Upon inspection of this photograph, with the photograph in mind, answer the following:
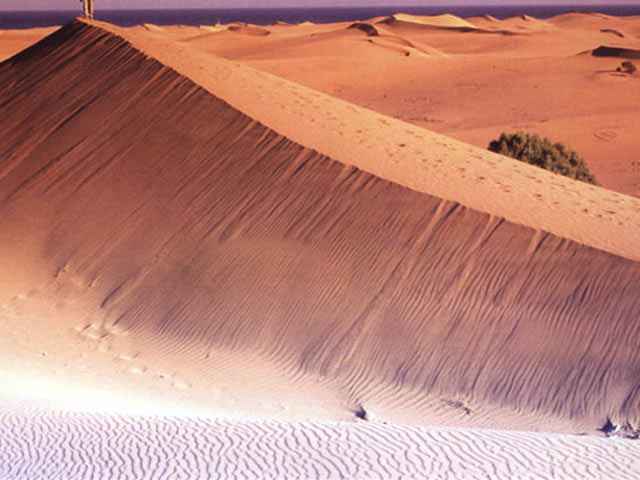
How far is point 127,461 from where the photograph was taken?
5.36 m

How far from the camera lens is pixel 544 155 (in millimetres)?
19016

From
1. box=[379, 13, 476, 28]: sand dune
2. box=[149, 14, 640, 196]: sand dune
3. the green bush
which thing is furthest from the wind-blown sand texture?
box=[379, 13, 476, 28]: sand dune

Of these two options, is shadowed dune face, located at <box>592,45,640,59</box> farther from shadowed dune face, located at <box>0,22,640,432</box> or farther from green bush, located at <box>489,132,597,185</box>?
shadowed dune face, located at <box>0,22,640,432</box>

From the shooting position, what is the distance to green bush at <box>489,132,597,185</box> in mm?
18578

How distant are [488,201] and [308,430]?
5.73m

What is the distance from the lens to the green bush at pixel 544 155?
18.6 meters

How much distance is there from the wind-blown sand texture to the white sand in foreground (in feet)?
0.64

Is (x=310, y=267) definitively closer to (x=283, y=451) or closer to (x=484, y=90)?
(x=283, y=451)

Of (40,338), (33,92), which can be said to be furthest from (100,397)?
(33,92)

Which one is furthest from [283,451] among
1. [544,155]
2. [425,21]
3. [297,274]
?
[425,21]

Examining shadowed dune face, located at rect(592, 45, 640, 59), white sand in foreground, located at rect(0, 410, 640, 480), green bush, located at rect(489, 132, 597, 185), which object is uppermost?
white sand in foreground, located at rect(0, 410, 640, 480)

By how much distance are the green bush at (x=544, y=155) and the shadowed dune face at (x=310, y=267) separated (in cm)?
875

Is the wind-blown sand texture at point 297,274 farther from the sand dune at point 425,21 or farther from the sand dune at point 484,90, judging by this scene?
the sand dune at point 425,21

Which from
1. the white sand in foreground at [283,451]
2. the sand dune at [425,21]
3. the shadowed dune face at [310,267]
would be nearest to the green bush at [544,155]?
the shadowed dune face at [310,267]
